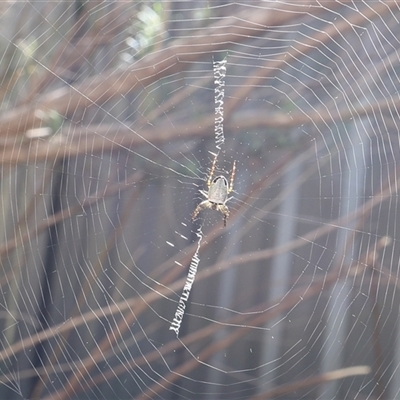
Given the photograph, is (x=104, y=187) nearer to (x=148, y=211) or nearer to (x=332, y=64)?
(x=148, y=211)

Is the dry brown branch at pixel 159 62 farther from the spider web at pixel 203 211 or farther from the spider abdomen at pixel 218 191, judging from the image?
the spider abdomen at pixel 218 191

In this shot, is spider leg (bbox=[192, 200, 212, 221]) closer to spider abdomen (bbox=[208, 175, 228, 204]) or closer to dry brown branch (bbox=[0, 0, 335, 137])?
spider abdomen (bbox=[208, 175, 228, 204])

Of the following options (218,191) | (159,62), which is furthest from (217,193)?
(159,62)

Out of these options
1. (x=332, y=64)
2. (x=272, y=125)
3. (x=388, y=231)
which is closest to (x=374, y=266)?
(x=388, y=231)

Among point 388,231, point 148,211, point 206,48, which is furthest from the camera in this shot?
point 148,211

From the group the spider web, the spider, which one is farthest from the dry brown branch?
the spider
